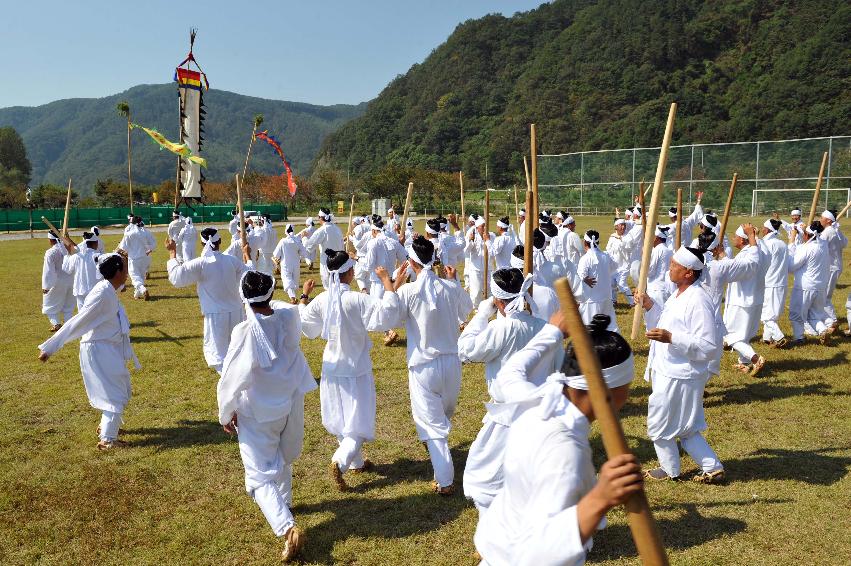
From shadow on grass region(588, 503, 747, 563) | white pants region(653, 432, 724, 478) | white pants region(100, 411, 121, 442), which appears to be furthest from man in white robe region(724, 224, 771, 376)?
white pants region(100, 411, 121, 442)

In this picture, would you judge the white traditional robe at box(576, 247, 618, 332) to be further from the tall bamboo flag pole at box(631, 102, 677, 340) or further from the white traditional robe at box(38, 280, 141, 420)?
the white traditional robe at box(38, 280, 141, 420)

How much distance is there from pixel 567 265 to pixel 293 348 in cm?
529

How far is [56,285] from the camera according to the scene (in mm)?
12062

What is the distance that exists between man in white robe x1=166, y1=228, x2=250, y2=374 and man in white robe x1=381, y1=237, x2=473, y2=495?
10.4 feet

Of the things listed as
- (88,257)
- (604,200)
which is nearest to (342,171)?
(604,200)

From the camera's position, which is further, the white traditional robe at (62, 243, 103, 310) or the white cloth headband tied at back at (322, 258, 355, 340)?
the white traditional robe at (62, 243, 103, 310)

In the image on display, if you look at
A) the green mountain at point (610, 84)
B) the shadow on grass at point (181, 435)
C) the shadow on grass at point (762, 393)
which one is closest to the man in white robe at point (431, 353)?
the shadow on grass at point (181, 435)

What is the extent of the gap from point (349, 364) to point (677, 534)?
2.90 meters

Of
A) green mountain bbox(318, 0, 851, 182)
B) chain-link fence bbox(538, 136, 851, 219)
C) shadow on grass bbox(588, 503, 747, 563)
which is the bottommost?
shadow on grass bbox(588, 503, 747, 563)

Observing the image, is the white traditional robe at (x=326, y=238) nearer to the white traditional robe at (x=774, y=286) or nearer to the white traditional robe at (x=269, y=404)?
the white traditional robe at (x=774, y=286)

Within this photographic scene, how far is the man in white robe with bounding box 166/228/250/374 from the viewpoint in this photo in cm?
793

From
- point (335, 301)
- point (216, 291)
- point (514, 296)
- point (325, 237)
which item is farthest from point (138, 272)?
point (514, 296)

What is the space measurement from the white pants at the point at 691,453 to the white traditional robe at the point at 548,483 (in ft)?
11.8

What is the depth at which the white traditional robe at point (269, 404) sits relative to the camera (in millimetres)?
4434
